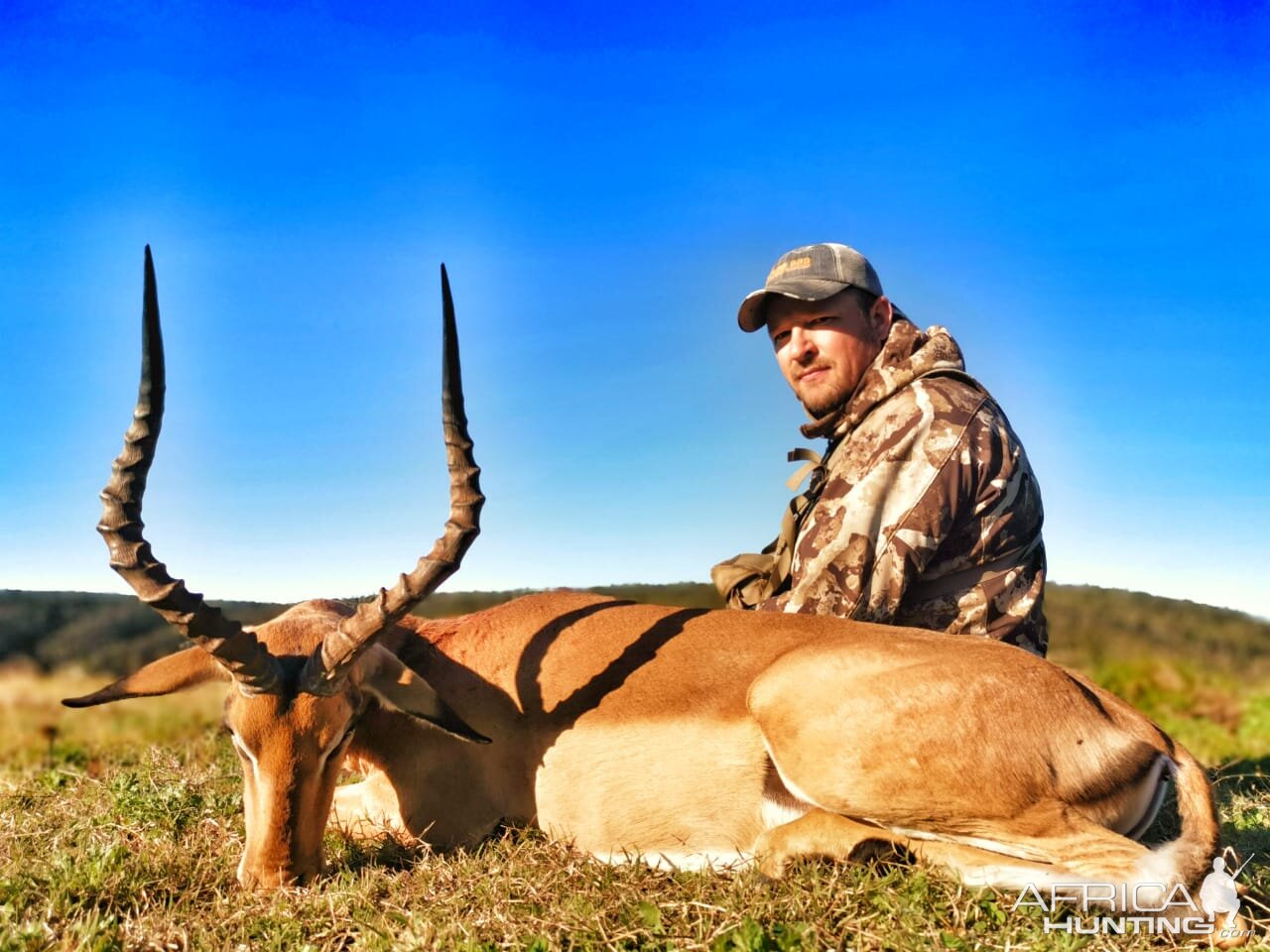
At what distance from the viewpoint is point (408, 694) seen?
203 inches

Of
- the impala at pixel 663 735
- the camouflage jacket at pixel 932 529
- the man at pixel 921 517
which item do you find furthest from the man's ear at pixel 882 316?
the impala at pixel 663 735

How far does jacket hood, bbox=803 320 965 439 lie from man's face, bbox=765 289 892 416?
12cm

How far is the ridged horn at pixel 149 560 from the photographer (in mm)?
4652

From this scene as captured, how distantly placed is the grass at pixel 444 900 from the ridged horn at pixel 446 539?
835 mm

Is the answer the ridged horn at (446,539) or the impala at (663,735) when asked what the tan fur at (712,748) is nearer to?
the impala at (663,735)

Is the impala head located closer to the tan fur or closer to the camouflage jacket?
the tan fur

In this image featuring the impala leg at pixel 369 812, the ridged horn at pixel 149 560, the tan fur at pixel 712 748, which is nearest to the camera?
the tan fur at pixel 712 748

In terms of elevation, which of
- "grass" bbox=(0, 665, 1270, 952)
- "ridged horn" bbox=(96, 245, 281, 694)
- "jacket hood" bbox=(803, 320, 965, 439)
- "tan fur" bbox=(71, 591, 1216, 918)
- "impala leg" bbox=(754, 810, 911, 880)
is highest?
"jacket hood" bbox=(803, 320, 965, 439)

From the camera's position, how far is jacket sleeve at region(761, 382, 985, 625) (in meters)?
5.80

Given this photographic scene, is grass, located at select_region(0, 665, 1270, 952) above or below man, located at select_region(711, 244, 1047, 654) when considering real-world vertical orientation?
below

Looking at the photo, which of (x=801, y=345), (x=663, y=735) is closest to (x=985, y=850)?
(x=663, y=735)

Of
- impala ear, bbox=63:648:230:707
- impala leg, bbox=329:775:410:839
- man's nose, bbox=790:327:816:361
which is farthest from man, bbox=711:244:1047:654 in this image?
impala ear, bbox=63:648:230:707

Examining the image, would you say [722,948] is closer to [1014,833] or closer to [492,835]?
[1014,833]

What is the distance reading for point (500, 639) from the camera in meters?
5.74
